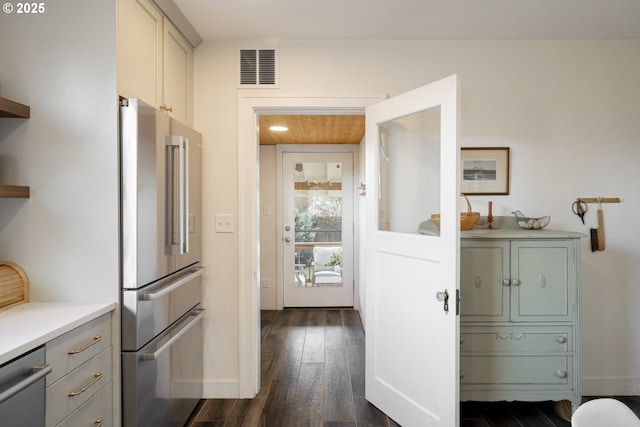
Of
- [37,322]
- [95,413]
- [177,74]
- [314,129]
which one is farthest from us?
[314,129]

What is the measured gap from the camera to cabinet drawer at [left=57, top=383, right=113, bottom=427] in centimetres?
134

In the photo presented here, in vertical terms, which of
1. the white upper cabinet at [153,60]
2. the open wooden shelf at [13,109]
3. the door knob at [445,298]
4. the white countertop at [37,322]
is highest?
the white upper cabinet at [153,60]

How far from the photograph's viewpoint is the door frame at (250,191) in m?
2.46

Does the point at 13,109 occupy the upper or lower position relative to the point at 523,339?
upper

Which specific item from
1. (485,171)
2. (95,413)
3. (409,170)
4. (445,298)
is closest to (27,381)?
(95,413)

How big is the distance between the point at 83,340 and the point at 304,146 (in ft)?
11.9

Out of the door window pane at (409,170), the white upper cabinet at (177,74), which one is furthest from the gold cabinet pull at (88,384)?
the door window pane at (409,170)

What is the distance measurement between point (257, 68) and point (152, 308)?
164 cm

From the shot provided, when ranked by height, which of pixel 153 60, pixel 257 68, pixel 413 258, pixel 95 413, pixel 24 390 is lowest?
pixel 95 413

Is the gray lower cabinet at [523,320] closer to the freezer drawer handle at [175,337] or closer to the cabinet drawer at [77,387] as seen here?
the freezer drawer handle at [175,337]

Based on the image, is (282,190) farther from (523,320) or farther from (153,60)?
(523,320)

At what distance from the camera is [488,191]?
2455 mm

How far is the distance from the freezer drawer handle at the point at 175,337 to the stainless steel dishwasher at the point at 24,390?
19.3 inches

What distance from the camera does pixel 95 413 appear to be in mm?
1450
